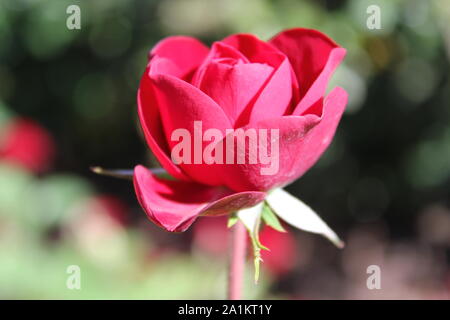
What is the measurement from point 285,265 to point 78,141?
1.30 meters

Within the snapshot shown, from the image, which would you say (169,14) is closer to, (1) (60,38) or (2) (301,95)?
(1) (60,38)

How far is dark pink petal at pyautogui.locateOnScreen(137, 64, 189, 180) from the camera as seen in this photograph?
486 millimetres

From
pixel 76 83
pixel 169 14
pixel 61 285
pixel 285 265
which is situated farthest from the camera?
pixel 76 83

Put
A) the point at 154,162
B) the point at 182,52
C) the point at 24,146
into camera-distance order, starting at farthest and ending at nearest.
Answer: the point at 154,162
the point at 24,146
the point at 182,52

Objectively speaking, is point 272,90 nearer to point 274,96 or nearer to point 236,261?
point 274,96

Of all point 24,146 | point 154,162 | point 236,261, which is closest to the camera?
point 236,261

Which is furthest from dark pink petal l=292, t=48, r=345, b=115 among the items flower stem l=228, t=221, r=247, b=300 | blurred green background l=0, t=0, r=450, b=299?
blurred green background l=0, t=0, r=450, b=299

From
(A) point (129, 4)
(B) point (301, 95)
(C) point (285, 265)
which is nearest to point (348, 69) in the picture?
(C) point (285, 265)

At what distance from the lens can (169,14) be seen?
1.82m

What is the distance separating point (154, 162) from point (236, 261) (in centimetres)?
154

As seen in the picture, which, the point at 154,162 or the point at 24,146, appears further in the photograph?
the point at 154,162

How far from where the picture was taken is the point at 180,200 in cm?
51

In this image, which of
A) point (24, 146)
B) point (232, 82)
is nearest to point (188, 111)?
point (232, 82)

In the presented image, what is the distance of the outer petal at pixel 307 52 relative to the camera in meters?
0.51
